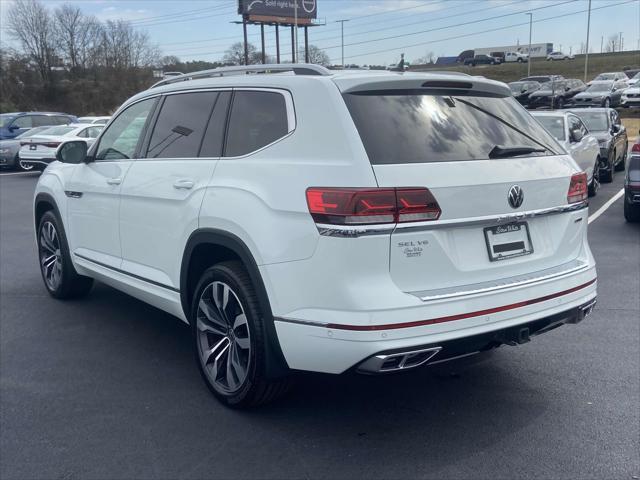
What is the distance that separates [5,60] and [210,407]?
62.1 metres

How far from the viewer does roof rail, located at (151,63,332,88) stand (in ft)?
12.0

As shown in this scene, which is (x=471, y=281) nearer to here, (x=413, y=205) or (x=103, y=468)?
(x=413, y=205)

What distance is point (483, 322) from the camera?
3.25 metres

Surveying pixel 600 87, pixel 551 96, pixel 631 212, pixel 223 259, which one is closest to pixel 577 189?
pixel 223 259

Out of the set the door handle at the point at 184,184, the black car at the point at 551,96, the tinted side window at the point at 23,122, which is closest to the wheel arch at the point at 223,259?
the door handle at the point at 184,184

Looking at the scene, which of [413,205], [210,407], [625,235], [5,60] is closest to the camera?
[413,205]

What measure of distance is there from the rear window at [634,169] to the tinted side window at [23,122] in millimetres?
19418

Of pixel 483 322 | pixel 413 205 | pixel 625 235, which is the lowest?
pixel 625 235

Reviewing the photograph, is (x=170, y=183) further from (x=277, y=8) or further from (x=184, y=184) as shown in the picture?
(x=277, y=8)

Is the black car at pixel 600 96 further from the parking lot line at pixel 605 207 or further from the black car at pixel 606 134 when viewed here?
the parking lot line at pixel 605 207

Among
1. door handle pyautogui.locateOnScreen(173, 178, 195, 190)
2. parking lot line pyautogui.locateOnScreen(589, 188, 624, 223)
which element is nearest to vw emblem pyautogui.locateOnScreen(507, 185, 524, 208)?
door handle pyautogui.locateOnScreen(173, 178, 195, 190)

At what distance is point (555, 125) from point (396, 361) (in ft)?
32.9

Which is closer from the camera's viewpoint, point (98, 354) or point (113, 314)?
point (98, 354)

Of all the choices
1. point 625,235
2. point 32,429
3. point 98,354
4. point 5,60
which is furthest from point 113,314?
point 5,60
